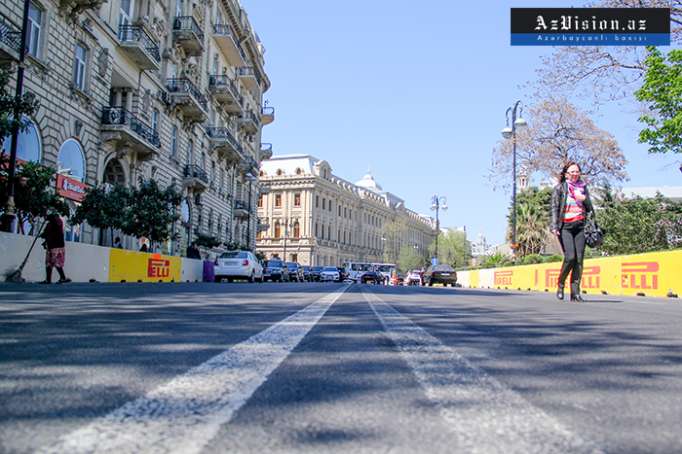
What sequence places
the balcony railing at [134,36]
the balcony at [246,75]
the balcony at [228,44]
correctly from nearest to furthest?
the balcony railing at [134,36]
the balcony at [228,44]
the balcony at [246,75]

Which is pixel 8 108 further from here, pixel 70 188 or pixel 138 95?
pixel 138 95

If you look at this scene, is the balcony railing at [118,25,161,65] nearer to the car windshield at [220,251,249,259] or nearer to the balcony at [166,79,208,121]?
the balcony at [166,79,208,121]

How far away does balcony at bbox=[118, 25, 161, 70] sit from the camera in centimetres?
2562

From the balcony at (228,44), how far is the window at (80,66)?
18502 millimetres

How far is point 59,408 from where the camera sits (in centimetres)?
164

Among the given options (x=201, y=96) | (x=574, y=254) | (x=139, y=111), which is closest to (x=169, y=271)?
(x=139, y=111)

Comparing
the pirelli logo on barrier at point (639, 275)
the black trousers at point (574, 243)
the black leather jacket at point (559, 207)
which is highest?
the black leather jacket at point (559, 207)

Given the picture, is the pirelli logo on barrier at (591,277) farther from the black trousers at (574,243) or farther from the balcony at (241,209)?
the balcony at (241,209)

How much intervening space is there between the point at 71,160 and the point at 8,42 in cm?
Result: 548

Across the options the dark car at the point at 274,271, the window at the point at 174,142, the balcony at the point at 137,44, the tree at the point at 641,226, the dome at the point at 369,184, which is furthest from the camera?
the dome at the point at 369,184

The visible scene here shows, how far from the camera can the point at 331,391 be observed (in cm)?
197

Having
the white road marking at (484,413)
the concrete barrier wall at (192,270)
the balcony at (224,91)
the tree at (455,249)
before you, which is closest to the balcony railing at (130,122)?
the concrete barrier wall at (192,270)

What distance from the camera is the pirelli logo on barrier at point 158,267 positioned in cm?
2200

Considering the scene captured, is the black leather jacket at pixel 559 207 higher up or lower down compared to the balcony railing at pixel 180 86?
lower down
